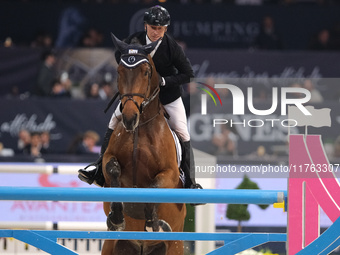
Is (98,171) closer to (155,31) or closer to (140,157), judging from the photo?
(140,157)

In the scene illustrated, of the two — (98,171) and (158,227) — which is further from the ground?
(98,171)

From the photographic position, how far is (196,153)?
6.79m

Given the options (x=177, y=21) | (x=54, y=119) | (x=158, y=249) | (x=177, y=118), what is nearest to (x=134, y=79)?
(x=177, y=118)

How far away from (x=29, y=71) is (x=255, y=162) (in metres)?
5.67

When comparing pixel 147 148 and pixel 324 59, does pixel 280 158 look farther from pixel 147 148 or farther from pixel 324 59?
pixel 324 59

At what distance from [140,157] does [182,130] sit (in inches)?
26.0

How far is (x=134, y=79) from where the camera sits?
506 centimetres

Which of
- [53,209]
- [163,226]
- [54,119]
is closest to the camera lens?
[163,226]

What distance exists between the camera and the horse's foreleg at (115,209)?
510cm

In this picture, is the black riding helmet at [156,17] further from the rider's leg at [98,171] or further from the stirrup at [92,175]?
the stirrup at [92,175]

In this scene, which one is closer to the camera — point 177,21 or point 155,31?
point 155,31

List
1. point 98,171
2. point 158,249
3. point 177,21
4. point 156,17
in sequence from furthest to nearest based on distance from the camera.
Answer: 1. point 177,21
2. point 98,171
3. point 158,249
4. point 156,17

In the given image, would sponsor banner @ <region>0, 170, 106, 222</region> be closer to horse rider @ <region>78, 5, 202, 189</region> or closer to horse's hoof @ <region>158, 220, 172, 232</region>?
horse rider @ <region>78, 5, 202, 189</region>

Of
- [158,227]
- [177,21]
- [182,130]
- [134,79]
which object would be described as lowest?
[158,227]
